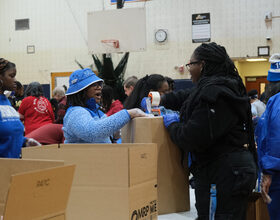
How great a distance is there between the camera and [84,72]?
2342mm

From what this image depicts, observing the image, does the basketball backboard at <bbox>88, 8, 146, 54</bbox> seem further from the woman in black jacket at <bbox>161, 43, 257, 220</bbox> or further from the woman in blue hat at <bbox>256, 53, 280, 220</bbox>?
the woman in black jacket at <bbox>161, 43, 257, 220</bbox>

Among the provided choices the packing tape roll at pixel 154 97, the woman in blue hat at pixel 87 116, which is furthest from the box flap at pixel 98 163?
the packing tape roll at pixel 154 97

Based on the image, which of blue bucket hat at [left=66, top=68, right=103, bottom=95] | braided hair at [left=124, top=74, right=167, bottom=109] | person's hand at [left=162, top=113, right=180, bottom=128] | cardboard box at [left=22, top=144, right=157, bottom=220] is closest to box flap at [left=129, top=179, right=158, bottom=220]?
cardboard box at [left=22, top=144, right=157, bottom=220]

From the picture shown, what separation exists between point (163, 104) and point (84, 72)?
76 cm

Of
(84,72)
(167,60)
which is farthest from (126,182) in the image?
(167,60)

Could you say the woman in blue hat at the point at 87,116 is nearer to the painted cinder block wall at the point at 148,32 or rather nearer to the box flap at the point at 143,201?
the box flap at the point at 143,201

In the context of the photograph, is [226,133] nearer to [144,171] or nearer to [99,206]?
[144,171]

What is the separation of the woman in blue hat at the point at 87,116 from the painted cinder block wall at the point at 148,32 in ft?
24.8

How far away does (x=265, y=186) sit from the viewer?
228 centimetres

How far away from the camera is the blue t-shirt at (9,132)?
2.39 meters

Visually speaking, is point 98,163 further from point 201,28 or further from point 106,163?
point 201,28

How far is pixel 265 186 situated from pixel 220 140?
1.54ft

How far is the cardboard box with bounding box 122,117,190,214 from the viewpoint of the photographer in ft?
8.23

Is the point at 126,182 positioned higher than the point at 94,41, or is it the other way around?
the point at 94,41
